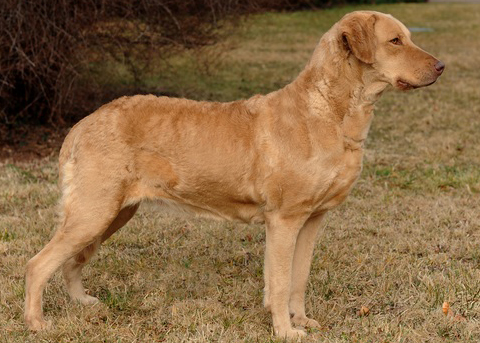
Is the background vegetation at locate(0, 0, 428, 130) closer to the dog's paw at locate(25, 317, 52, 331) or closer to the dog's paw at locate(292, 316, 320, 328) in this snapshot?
the dog's paw at locate(25, 317, 52, 331)

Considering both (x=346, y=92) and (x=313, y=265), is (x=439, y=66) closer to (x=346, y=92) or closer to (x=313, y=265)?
(x=346, y=92)

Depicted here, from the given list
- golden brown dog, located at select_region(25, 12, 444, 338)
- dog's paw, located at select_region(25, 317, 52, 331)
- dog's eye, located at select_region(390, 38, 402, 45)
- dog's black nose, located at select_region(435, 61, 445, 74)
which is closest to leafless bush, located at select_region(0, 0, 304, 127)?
golden brown dog, located at select_region(25, 12, 444, 338)

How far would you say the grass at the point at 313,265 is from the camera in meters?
4.66

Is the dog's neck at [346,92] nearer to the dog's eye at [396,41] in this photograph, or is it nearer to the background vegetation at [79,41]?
the dog's eye at [396,41]

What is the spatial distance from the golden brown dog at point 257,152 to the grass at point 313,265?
16.6 inches

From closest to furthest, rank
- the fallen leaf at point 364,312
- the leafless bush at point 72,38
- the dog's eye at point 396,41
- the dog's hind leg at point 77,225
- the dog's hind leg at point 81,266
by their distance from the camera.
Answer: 1. the dog's eye at point 396,41
2. the dog's hind leg at point 77,225
3. the fallen leaf at point 364,312
4. the dog's hind leg at point 81,266
5. the leafless bush at point 72,38

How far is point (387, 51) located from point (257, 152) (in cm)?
102

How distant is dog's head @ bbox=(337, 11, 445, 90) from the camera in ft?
14.2

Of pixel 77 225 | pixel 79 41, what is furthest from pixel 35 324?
pixel 79 41

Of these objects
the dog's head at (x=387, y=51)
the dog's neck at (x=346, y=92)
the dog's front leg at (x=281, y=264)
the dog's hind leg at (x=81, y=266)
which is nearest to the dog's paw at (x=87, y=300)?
the dog's hind leg at (x=81, y=266)

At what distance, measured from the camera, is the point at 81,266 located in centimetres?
511

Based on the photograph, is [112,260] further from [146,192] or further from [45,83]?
[45,83]

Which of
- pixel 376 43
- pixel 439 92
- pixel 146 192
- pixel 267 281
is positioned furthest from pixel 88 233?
pixel 439 92

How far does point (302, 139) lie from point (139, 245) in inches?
96.1
